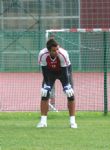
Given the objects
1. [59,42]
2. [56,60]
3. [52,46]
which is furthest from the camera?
[59,42]

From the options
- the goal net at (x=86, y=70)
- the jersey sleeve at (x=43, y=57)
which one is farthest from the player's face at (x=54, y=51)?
the goal net at (x=86, y=70)

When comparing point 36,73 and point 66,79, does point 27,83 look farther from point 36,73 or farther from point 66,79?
point 66,79

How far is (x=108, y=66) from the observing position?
1502 cm

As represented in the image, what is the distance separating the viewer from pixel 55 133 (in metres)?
10.8

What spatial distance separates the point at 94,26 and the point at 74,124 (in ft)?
55.4

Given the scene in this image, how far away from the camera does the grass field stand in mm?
9484

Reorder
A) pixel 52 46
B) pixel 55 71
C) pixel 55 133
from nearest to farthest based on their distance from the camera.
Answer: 1. pixel 55 133
2. pixel 52 46
3. pixel 55 71

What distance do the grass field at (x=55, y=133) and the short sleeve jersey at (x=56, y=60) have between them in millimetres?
1031

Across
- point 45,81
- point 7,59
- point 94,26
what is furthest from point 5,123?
point 94,26

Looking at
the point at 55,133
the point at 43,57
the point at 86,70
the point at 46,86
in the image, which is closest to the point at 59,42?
the point at 86,70

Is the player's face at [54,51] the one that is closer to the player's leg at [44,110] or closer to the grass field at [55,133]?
the player's leg at [44,110]

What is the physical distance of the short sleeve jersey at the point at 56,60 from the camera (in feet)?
37.4

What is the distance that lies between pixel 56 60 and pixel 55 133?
134 cm

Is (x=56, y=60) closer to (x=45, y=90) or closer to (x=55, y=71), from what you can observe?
(x=55, y=71)
